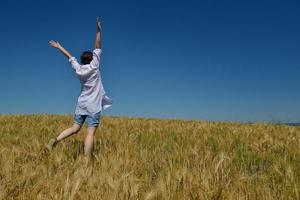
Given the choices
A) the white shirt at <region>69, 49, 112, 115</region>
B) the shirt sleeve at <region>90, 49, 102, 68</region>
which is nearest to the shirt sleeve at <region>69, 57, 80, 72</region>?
the white shirt at <region>69, 49, 112, 115</region>

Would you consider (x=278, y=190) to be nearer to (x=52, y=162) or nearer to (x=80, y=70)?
(x=52, y=162)

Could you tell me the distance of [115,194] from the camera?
2.60m

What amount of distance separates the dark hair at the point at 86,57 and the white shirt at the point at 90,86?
0.10 meters

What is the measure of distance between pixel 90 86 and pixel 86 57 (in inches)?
17.4

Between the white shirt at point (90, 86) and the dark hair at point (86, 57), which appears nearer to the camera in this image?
the white shirt at point (90, 86)

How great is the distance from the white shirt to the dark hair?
0.10m

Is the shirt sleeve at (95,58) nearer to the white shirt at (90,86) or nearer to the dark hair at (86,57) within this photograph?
the white shirt at (90,86)

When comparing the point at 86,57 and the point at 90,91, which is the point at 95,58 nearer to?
the point at 86,57

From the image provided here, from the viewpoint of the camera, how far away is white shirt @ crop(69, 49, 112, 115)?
583cm

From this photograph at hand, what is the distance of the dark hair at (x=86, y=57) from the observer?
5.95m

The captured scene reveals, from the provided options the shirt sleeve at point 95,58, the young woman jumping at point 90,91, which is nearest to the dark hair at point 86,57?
the young woman jumping at point 90,91

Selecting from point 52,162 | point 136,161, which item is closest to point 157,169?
point 136,161

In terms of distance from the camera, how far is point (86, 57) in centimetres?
595

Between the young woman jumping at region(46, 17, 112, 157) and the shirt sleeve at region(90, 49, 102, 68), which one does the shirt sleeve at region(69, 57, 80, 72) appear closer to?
the young woman jumping at region(46, 17, 112, 157)
